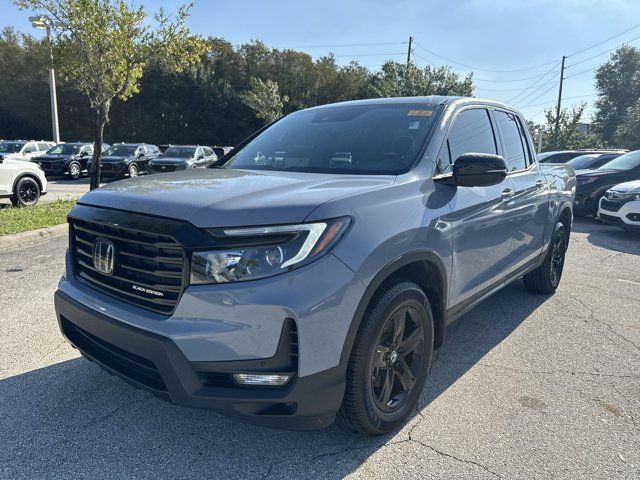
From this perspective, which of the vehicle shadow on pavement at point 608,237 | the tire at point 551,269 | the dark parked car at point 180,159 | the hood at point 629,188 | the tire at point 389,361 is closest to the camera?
the tire at point 389,361

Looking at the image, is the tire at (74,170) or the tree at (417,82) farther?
the tree at (417,82)

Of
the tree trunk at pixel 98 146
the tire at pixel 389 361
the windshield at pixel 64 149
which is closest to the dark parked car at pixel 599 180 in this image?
the tire at pixel 389 361

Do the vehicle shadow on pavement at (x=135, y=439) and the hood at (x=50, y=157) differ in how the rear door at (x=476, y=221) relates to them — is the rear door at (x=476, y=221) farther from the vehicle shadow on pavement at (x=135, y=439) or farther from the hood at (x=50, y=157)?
the hood at (x=50, y=157)

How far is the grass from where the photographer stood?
7.86 m

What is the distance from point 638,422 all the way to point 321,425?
2.01 metres

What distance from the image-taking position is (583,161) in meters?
13.2

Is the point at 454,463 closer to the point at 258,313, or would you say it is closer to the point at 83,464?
the point at 258,313

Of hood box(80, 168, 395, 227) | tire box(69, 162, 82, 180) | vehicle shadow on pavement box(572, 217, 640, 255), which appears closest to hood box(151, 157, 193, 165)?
tire box(69, 162, 82, 180)

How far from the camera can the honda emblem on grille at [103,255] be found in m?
2.41

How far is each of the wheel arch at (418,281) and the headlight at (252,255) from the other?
14.6 inches

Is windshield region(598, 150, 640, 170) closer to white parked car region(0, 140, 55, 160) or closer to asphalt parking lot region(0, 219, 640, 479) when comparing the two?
asphalt parking lot region(0, 219, 640, 479)

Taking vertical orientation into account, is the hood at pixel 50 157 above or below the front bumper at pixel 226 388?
above

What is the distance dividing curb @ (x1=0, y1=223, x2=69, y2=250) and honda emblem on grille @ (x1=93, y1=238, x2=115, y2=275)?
553 cm

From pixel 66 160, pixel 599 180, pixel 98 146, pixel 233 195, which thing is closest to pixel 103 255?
pixel 233 195
